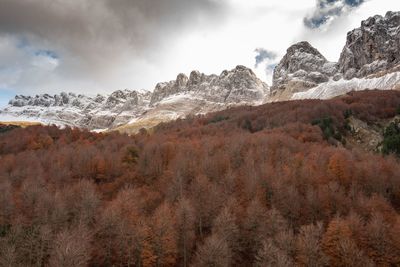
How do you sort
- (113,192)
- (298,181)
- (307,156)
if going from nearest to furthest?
(298,181) → (113,192) → (307,156)

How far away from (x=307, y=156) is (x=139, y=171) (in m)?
58.1

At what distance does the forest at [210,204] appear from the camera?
176 ft

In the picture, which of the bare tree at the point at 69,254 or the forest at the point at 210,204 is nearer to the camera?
the bare tree at the point at 69,254

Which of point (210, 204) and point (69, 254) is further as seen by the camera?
point (210, 204)

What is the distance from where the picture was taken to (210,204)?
7188 cm

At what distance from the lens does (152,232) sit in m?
57.3

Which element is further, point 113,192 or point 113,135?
point 113,135

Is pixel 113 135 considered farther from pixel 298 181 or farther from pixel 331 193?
pixel 331 193

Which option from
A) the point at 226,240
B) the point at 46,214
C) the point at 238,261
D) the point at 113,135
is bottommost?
the point at 238,261

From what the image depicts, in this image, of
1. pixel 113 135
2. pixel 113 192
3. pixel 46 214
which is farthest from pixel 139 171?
pixel 113 135

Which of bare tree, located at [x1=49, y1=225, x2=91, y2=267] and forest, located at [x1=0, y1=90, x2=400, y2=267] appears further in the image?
forest, located at [x1=0, y1=90, x2=400, y2=267]

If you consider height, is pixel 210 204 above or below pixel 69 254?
below

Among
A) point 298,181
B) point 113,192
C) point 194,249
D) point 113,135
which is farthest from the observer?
point 113,135

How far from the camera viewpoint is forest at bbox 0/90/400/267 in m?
53.5
